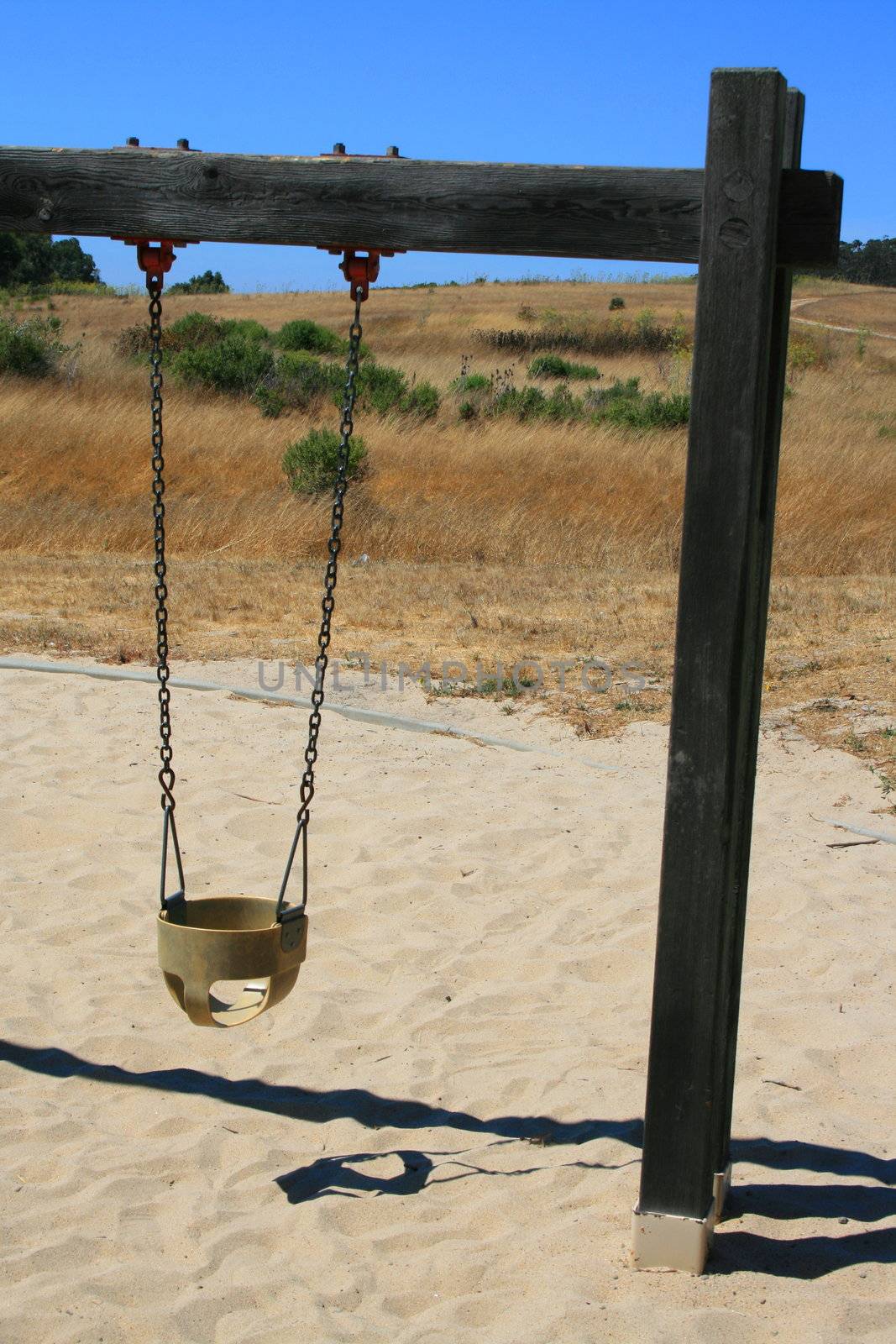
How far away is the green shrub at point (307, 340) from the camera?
25.5 metres

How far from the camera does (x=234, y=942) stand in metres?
2.74

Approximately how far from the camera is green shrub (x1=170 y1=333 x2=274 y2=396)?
1727cm

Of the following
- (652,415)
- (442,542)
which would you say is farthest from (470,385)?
(442,542)

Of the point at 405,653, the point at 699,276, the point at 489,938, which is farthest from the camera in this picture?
the point at 405,653

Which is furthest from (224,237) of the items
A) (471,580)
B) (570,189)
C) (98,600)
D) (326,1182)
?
(471,580)

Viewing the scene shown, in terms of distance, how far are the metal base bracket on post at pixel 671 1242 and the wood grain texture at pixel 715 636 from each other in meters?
0.03

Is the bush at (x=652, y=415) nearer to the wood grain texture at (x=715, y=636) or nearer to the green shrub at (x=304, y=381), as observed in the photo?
the green shrub at (x=304, y=381)

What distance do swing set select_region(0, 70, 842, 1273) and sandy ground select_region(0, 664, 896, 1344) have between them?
244 mm

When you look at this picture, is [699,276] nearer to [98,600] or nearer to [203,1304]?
[203,1304]

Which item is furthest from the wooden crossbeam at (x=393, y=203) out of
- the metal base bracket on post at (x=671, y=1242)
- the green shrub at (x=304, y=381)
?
the green shrub at (x=304, y=381)

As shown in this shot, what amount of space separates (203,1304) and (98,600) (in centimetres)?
688

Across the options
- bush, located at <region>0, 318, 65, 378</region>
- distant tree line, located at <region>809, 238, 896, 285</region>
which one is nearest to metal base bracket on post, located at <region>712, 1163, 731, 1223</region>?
bush, located at <region>0, 318, 65, 378</region>

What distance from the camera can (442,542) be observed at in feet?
37.4

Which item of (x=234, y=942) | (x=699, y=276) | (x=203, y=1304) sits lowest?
(x=203, y=1304)
